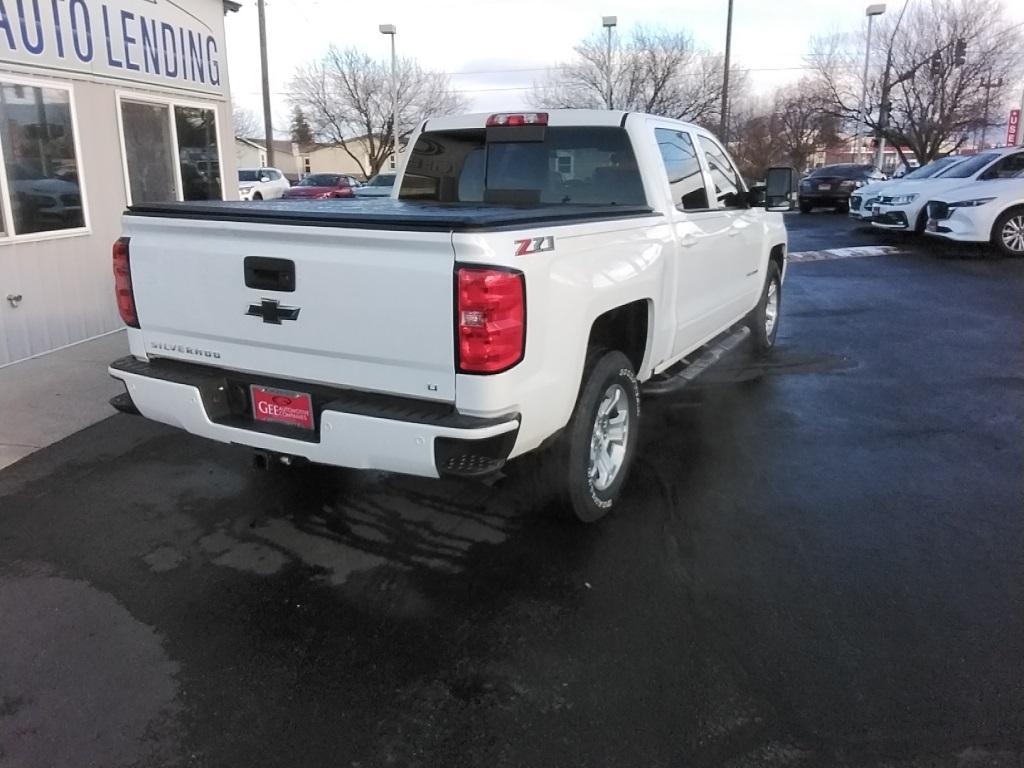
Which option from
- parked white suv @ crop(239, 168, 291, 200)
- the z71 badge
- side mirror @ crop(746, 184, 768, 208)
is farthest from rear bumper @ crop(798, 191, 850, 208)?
the z71 badge

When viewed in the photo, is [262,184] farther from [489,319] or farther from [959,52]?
[489,319]

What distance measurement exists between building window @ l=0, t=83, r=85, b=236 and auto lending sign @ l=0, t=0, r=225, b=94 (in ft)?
1.02

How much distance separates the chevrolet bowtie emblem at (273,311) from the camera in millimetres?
3395

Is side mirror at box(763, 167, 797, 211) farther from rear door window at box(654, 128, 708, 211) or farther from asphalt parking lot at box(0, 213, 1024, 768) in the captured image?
asphalt parking lot at box(0, 213, 1024, 768)

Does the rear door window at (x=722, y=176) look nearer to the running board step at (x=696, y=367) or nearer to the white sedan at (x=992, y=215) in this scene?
the running board step at (x=696, y=367)

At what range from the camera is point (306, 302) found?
335 centimetres

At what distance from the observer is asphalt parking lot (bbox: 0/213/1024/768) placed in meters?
2.66

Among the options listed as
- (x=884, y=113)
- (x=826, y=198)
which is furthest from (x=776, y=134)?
(x=826, y=198)

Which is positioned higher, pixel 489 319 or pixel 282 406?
pixel 489 319

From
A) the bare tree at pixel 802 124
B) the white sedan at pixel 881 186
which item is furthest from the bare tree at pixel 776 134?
the white sedan at pixel 881 186

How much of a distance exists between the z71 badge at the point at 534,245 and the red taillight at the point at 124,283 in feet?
6.42

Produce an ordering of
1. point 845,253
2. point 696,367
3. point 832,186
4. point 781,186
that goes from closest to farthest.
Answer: point 696,367 → point 781,186 → point 845,253 → point 832,186

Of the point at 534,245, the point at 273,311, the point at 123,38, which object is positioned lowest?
the point at 273,311

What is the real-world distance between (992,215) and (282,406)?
46.7 feet
